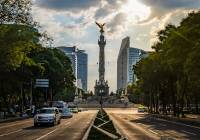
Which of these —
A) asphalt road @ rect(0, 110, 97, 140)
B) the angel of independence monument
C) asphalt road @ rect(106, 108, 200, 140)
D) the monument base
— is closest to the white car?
asphalt road @ rect(0, 110, 97, 140)

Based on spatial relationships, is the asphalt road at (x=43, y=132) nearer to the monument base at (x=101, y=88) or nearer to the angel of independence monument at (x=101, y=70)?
the angel of independence monument at (x=101, y=70)

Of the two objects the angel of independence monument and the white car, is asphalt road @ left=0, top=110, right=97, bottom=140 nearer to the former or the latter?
the white car

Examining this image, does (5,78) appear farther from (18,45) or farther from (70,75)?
(70,75)

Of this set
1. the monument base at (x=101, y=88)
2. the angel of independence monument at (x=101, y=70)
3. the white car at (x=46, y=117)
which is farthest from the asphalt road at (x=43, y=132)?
the monument base at (x=101, y=88)

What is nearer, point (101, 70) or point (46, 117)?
point (46, 117)

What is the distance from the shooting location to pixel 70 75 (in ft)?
373

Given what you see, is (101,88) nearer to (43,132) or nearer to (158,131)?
(158,131)

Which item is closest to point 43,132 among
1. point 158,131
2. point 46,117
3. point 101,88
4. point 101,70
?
point 158,131

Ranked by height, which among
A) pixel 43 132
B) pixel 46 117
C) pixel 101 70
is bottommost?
pixel 43 132

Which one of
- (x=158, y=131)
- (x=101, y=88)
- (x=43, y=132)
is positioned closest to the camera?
(x=43, y=132)

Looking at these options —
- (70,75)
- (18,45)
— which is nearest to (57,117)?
(18,45)

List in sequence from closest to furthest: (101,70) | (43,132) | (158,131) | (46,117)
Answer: (43,132) → (158,131) → (46,117) → (101,70)

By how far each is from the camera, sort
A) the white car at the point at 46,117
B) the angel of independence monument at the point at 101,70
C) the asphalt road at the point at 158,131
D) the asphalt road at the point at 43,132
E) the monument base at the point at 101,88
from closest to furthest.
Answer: the asphalt road at the point at 43,132 < the asphalt road at the point at 158,131 < the white car at the point at 46,117 < the angel of independence monument at the point at 101,70 < the monument base at the point at 101,88

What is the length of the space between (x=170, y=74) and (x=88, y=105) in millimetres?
104148
